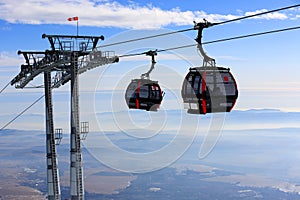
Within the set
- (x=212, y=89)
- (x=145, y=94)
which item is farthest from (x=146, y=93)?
(x=212, y=89)

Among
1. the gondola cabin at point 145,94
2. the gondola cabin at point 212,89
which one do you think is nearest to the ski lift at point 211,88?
the gondola cabin at point 212,89

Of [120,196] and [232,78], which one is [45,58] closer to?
[232,78]

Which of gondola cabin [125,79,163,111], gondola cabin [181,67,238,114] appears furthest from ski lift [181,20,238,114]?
gondola cabin [125,79,163,111]

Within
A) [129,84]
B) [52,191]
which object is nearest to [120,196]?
[52,191]

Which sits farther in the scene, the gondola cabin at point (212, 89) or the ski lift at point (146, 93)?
the ski lift at point (146, 93)

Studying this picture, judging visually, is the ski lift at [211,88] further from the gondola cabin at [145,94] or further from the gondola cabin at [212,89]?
the gondola cabin at [145,94]

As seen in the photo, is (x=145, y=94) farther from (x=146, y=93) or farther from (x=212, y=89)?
(x=212, y=89)

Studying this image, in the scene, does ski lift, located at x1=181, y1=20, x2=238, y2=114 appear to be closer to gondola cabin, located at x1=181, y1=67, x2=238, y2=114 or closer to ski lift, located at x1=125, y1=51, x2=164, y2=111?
gondola cabin, located at x1=181, y1=67, x2=238, y2=114
